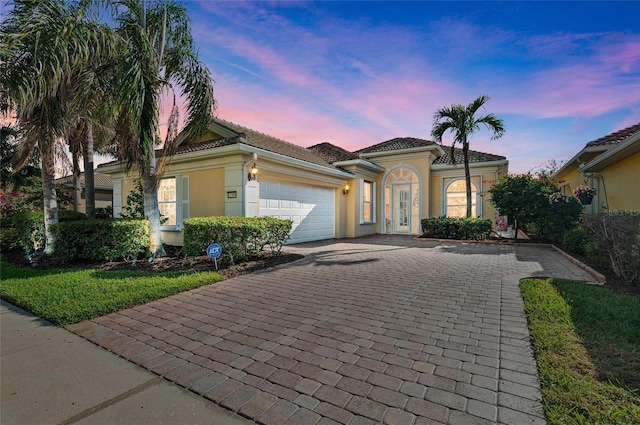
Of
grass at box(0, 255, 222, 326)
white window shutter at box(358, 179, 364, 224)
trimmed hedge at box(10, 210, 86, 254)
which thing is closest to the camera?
grass at box(0, 255, 222, 326)

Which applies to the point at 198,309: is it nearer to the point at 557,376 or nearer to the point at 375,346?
the point at 375,346

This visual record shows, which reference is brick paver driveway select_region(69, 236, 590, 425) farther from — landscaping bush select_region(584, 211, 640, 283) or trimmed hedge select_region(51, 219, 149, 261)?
trimmed hedge select_region(51, 219, 149, 261)

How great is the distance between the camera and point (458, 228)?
12289 millimetres

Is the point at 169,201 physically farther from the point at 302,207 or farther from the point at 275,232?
the point at 275,232

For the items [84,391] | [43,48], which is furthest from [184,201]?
[84,391]

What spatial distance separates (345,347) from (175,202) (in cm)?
931

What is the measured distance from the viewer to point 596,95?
975 centimetres

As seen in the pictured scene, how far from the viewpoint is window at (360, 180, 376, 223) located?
14.7 m

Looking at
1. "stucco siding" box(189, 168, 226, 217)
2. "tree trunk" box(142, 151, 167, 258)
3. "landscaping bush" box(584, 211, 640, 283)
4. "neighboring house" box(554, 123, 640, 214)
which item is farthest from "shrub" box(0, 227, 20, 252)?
"neighboring house" box(554, 123, 640, 214)

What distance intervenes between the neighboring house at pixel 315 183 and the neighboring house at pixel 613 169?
11.7ft

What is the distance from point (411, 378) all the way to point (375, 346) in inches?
24.0

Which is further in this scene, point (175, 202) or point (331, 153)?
point (331, 153)

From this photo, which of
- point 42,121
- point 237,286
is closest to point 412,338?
point 237,286

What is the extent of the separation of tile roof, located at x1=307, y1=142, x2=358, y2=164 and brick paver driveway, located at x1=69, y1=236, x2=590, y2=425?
30.3 ft
